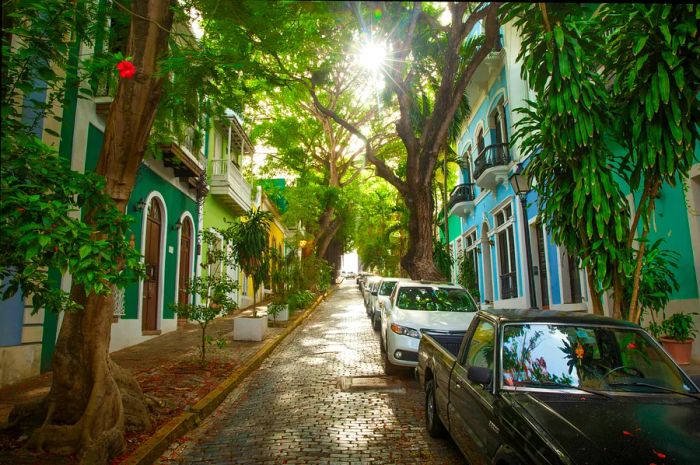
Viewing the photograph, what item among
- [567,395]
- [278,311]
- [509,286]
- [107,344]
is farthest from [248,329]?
[509,286]

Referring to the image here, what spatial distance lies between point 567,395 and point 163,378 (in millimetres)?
6359

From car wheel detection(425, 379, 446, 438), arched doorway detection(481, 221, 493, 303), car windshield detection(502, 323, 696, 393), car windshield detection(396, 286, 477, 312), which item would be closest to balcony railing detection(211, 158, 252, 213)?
car windshield detection(396, 286, 477, 312)

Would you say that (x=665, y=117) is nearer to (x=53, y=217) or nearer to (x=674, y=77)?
(x=674, y=77)

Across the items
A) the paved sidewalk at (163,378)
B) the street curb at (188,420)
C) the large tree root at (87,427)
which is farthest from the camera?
the paved sidewalk at (163,378)

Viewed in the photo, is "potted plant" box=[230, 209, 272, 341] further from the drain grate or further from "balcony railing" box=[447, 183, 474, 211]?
"balcony railing" box=[447, 183, 474, 211]

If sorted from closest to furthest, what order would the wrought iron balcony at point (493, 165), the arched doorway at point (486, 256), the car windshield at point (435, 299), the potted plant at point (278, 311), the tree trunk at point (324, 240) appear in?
the car windshield at point (435, 299) < the potted plant at point (278, 311) < the wrought iron balcony at point (493, 165) < the arched doorway at point (486, 256) < the tree trunk at point (324, 240)

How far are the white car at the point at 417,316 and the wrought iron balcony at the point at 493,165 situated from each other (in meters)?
8.01

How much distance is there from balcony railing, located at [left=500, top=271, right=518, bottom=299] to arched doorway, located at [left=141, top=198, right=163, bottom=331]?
12.0 metres

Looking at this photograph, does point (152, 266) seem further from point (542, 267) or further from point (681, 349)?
point (681, 349)

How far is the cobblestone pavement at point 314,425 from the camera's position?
460cm

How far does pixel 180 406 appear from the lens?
20.0 ft

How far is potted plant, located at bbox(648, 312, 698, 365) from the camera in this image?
7785 millimetres

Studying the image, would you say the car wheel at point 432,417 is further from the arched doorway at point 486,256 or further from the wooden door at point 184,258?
the arched doorway at point 486,256

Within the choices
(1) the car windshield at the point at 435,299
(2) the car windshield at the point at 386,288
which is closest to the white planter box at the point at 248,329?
(1) the car windshield at the point at 435,299
